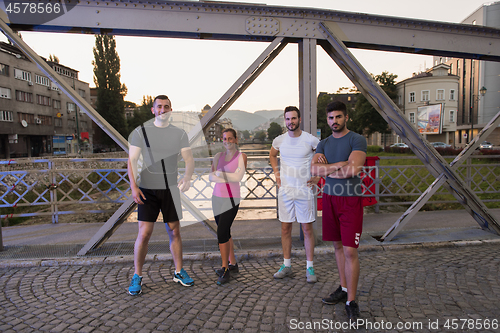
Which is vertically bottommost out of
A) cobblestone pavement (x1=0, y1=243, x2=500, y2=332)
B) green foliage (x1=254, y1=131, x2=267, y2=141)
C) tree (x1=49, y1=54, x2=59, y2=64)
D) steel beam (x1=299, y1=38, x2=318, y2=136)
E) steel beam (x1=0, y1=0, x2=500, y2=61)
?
cobblestone pavement (x1=0, y1=243, x2=500, y2=332)

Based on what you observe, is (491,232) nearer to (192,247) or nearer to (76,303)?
(192,247)

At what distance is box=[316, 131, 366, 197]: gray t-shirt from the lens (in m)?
2.91

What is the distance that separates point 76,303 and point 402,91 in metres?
59.4

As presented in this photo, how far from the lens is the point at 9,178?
283 inches

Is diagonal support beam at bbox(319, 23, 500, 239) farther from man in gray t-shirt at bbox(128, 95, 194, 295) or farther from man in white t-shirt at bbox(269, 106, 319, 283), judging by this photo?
man in gray t-shirt at bbox(128, 95, 194, 295)

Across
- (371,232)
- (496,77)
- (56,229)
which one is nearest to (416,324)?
(371,232)

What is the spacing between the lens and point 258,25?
4.54m

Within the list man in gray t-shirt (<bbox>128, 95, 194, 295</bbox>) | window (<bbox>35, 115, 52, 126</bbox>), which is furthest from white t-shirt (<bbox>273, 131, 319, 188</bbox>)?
window (<bbox>35, 115, 52, 126</bbox>)

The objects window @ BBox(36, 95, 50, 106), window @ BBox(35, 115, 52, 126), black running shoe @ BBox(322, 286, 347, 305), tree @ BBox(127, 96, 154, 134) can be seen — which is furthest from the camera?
tree @ BBox(127, 96, 154, 134)

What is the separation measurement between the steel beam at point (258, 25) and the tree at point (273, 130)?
4.37ft

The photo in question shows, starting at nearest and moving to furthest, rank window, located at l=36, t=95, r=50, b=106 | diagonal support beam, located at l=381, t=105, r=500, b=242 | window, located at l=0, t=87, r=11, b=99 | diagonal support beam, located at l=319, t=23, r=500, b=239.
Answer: diagonal support beam, located at l=319, t=23, r=500, b=239 < diagonal support beam, located at l=381, t=105, r=500, b=242 < window, located at l=0, t=87, r=11, b=99 < window, located at l=36, t=95, r=50, b=106

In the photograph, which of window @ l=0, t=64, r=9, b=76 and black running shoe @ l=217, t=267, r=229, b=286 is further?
window @ l=0, t=64, r=9, b=76

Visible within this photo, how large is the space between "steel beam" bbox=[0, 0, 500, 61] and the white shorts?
2436mm

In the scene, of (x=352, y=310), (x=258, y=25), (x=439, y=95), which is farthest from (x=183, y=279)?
(x=439, y=95)
